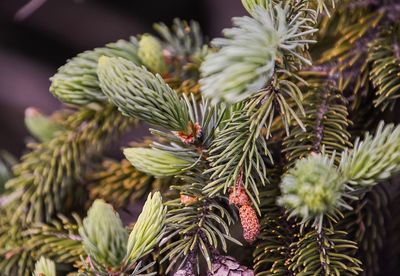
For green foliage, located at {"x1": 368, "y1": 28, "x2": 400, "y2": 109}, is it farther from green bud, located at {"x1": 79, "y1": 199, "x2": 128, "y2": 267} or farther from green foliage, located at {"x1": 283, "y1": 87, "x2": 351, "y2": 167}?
green bud, located at {"x1": 79, "y1": 199, "x2": 128, "y2": 267}

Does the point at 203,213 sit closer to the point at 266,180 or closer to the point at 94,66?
the point at 266,180

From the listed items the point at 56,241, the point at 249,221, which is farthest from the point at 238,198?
the point at 56,241

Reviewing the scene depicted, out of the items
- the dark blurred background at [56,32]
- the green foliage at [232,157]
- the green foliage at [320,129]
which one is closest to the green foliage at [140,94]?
the green foliage at [232,157]

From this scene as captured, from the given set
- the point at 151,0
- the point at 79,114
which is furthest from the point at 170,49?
the point at 151,0

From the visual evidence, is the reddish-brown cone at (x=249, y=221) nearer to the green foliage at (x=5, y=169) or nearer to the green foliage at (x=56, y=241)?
the green foliage at (x=56, y=241)

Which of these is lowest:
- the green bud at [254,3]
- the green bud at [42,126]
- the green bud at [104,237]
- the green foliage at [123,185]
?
the green bud at [104,237]

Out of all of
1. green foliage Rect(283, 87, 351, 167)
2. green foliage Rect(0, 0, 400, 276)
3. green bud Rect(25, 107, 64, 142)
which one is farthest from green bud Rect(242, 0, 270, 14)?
green bud Rect(25, 107, 64, 142)

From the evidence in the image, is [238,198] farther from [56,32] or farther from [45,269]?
[56,32]
